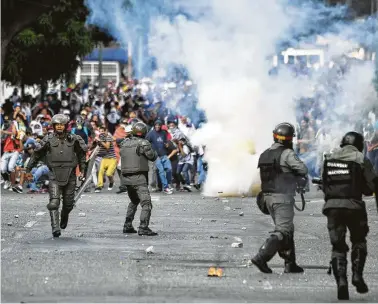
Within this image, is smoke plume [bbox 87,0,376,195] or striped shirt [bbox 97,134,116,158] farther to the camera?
striped shirt [bbox 97,134,116,158]

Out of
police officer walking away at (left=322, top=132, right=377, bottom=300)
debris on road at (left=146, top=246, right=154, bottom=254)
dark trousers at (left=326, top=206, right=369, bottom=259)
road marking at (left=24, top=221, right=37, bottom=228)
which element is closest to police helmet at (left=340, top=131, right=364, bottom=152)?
police officer walking away at (left=322, top=132, right=377, bottom=300)

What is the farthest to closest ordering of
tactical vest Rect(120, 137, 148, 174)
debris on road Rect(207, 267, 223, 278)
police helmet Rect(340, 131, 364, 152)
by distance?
tactical vest Rect(120, 137, 148, 174) → debris on road Rect(207, 267, 223, 278) → police helmet Rect(340, 131, 364, 152)

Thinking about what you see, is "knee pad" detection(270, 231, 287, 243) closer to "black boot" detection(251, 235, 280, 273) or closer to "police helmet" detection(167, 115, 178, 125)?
"black boot" detection(251, 235, 280, 273)

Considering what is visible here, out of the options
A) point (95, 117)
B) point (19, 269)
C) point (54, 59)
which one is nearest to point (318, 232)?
point (19, 269)

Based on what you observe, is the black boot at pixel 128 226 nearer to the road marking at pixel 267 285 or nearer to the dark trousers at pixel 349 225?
the road marking at pixel 267 285

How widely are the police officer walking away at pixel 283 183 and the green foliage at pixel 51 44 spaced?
2796 cm

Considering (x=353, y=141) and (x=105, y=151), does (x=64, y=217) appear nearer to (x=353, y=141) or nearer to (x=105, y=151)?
(x=353, y=141)

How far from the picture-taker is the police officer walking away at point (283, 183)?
14.1m

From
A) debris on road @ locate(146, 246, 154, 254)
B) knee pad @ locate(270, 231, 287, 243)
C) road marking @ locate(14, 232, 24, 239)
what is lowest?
road marking @ locate(14, 232, 24, 239)

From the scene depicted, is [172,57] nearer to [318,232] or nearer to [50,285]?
[318,232]

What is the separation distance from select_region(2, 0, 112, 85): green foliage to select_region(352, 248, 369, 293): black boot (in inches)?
1168

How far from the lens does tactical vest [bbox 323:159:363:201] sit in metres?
12.8

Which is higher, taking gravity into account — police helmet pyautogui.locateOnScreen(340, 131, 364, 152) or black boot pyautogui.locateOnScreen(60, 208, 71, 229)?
police helmet pyautogui.locateOnScreen(340, 131, 364, 152)

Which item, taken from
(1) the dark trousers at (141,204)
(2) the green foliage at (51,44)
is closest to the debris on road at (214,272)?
(1) the dark trousers at (141,204)
